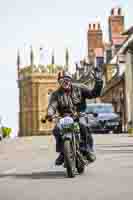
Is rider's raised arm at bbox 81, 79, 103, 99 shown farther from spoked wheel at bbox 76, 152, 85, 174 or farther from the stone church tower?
the stone church tower

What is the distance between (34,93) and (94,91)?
14387cm

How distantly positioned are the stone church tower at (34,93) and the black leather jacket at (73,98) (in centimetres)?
13799

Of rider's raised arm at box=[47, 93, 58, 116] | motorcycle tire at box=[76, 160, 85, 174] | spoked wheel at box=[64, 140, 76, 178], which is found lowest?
motorcycle tire at box=[76, 160, 85, 174]

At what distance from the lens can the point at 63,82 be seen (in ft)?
40.2

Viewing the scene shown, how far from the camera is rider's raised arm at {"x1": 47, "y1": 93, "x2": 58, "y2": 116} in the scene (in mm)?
12095

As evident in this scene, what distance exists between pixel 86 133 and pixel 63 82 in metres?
0.91

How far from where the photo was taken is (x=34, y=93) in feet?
512

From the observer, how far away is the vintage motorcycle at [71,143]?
1159 cm

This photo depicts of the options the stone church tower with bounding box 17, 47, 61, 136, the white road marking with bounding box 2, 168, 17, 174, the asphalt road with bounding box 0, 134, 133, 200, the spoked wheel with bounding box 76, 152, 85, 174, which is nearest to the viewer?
the asphalt road with bounding box 0, 134, 133, 200

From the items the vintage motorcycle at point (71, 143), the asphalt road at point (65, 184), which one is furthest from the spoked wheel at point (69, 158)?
the asphalt road at point (65, 184)

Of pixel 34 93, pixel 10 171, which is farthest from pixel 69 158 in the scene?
pixel 34 93

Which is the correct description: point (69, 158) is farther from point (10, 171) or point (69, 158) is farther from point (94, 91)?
point (10, 171)

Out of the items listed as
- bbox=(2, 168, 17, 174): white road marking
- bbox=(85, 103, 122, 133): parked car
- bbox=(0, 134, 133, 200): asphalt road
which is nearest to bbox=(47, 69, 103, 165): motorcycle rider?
bbox=(0, 134, 133, 200): asphalt road

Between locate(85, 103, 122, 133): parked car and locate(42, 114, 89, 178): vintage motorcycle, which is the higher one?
locate(42, 114, 89, 178): vintage motorcycle
